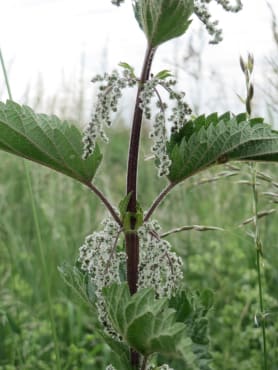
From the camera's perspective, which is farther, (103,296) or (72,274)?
(72,274)

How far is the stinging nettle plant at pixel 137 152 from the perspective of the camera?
1002mm

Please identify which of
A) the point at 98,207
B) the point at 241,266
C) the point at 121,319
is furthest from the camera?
the point at 98,207

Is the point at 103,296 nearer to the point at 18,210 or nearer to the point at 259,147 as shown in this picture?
the point at 259,147

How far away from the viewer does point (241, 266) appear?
360 cm

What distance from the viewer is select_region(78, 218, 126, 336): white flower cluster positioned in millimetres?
1076

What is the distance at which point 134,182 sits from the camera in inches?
41.8

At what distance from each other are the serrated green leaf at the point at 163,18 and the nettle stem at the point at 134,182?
3 cm

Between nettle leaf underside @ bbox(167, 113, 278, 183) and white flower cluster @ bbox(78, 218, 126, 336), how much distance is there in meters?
0.13

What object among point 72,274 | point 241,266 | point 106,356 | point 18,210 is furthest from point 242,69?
point 18,210

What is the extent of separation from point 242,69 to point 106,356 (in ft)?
4.88

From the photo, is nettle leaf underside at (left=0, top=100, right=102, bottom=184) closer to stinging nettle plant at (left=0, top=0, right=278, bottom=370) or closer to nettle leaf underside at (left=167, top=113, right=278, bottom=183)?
stinging nettle plant at (left=0, top=0, right=278, bottom=370)

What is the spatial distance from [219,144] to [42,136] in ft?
0.86

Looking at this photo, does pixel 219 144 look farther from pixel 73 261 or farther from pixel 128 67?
pixel 73 261

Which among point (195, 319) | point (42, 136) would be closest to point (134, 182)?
point (42, 136)
